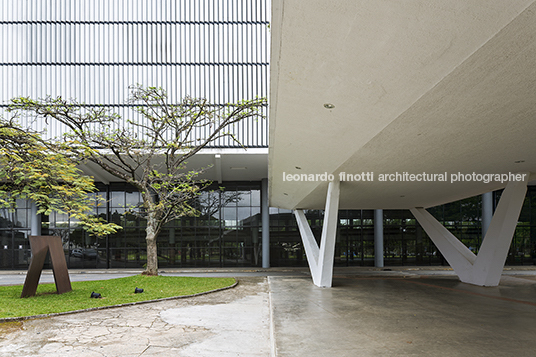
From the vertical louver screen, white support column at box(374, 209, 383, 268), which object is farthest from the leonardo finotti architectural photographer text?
white support column at box(374, 209, 383, 268)

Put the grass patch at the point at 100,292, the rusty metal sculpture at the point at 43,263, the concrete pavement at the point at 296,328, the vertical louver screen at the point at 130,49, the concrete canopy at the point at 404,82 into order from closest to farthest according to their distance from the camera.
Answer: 1. the concrete canopy at the point at 404,82
2. the concrete pavement at the point at 296,328
3. the grass patch at the point at 100,292
4. the rusty metal sculpture at the point at 43,263
5. the vertical louver screen at the point at 130,49

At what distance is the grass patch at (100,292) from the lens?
8818mm

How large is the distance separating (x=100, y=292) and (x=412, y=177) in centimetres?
1007

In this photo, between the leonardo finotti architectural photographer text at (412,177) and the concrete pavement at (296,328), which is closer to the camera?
the concrete pavement at (296,328)

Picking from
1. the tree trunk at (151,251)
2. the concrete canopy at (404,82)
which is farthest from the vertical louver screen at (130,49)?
the concrete canopy at (404,82)

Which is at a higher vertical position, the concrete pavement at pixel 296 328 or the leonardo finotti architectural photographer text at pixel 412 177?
the leonardo finotti architectural photographer text at pixel 412 177

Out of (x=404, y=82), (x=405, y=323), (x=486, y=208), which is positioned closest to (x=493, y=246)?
(x=405, y=323)

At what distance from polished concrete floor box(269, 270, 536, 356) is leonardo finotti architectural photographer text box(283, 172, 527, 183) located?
3.42 meters

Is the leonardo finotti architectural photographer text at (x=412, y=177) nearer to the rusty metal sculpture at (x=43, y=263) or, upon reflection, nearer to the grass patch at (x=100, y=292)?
the grass patch at (x=100, y=292)

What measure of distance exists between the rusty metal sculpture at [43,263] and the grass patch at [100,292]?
30 cm

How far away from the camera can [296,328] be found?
6.80 metres

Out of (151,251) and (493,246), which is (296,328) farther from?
(151,251)

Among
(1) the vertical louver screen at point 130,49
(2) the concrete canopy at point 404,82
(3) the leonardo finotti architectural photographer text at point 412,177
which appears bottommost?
(3) the leonardo finotti architectural photographer text at point 412,177

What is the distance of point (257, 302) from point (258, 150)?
1240 centimetres
